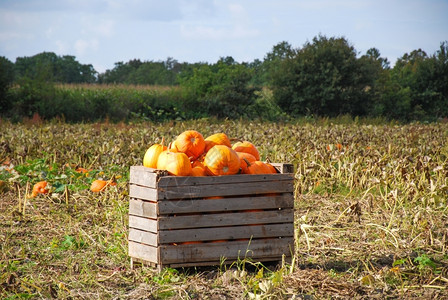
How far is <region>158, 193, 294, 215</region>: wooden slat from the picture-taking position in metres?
3.64

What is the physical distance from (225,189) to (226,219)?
0.21m

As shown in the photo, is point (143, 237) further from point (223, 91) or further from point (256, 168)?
point (223, 91)

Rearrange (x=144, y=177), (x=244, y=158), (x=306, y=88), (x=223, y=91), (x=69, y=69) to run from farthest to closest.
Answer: (x=69, y=69) → (x=306, y=88) → (x=223, y=91) → (x=244, y=158) → (x=144, y=177)

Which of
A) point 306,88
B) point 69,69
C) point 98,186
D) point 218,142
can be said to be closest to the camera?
point 218,142

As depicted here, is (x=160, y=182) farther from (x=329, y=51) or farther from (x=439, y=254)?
(x=329, y=51)

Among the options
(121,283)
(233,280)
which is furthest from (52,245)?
(233,280)

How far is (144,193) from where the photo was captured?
12.4 feet

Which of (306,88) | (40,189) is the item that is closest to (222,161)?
(40,189)

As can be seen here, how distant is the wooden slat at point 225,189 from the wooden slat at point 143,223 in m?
0.23

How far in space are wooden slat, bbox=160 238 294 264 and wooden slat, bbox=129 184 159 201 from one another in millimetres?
355

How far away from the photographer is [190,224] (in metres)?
3.67

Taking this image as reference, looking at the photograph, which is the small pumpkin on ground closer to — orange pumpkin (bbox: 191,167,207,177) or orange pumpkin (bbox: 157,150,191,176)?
orange pumpkin (bbox: 191,167,207,177)

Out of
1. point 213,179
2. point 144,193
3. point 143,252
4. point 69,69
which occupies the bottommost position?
point 143,252

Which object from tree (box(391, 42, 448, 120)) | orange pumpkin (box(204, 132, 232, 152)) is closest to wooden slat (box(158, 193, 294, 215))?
orange pumpkin (box(204, 132, 232, 152))
